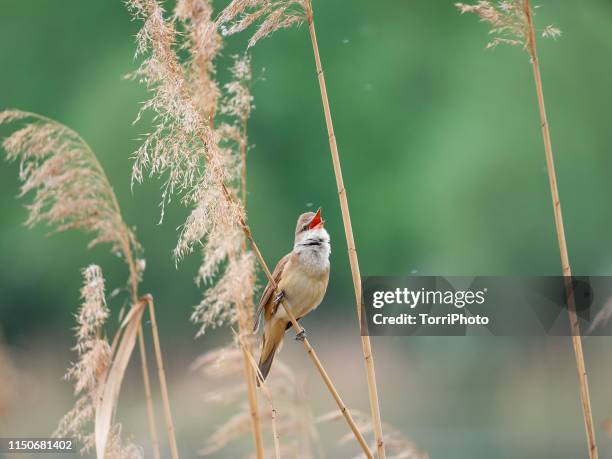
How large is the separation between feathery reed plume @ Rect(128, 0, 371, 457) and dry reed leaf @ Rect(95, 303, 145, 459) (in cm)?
33

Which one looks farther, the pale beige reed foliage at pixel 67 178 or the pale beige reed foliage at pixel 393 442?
the pale beige reed foliage at pixel 67 178

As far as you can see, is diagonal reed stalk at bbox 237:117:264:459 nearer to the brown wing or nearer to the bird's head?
the brown wing

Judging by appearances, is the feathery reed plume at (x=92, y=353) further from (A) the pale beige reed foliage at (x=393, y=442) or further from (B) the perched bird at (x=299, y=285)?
(A) the pale beige reed foliage at (x=393, y=442)

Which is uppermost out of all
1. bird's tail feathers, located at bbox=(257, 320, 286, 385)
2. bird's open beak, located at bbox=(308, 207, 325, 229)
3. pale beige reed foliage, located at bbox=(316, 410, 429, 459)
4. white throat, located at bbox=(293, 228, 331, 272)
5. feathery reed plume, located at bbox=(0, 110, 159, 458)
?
feathery reed plume, located at bbox=(0, 110, 159, 458)

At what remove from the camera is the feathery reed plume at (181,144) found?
1296 mm

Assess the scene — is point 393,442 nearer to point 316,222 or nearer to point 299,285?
point 299,285

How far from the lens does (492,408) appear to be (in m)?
3.14

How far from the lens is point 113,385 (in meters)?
1.49

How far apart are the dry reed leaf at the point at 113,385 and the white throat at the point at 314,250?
0.42m

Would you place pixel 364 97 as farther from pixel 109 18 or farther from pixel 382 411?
pixel 382 411

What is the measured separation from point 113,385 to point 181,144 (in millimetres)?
548

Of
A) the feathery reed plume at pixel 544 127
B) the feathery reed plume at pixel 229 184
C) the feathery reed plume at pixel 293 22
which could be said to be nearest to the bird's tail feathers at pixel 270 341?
the feathery reed plume at pixel 229 184

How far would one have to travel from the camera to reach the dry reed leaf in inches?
56.3

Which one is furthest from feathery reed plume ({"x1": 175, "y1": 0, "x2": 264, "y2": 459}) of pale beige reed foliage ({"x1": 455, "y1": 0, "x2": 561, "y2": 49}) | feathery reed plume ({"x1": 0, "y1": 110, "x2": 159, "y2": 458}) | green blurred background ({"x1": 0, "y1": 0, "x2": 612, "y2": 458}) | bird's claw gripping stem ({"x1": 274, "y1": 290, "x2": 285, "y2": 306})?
green blurred background ({"x1": 0, "y1": 0, "x2": 612, "y2": 458})
